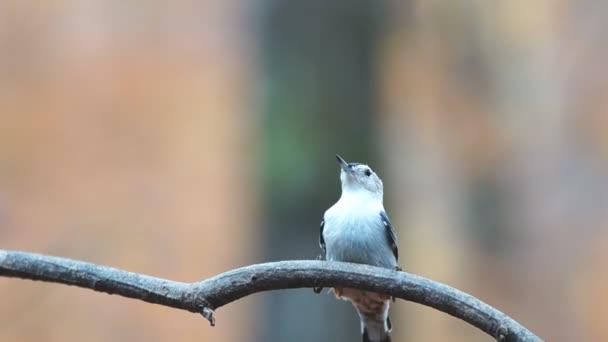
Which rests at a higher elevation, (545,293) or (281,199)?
(281,199)

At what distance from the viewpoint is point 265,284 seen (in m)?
2.10

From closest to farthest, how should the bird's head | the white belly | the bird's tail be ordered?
1. the white belly
2. the bird's tail
3. the bird's head

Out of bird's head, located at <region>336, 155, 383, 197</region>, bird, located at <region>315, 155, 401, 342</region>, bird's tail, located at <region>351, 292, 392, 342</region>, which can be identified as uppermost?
bird's head, located at <region>336, 155, 383, 197</region>

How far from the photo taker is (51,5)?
24.5ft

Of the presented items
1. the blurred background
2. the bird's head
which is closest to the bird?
the bird's head

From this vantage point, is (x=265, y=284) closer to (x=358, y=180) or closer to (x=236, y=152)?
(x=358, y=180)

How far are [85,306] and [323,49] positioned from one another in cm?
325

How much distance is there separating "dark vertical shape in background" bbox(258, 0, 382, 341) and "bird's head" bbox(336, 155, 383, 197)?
0.46 meters

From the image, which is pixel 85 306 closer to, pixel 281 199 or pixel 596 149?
pixel 281 199

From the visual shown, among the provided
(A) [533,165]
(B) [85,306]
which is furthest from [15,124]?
(A) [533,165]

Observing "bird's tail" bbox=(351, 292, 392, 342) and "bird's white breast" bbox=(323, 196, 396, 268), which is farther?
"bird's tail" bbox=(351, 292, 392, 342)

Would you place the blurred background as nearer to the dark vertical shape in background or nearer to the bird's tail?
the dark vertical shape in background

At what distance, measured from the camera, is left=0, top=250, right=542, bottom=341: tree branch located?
80.9 inches

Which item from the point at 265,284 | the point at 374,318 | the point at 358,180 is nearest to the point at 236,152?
the point at 358,180
